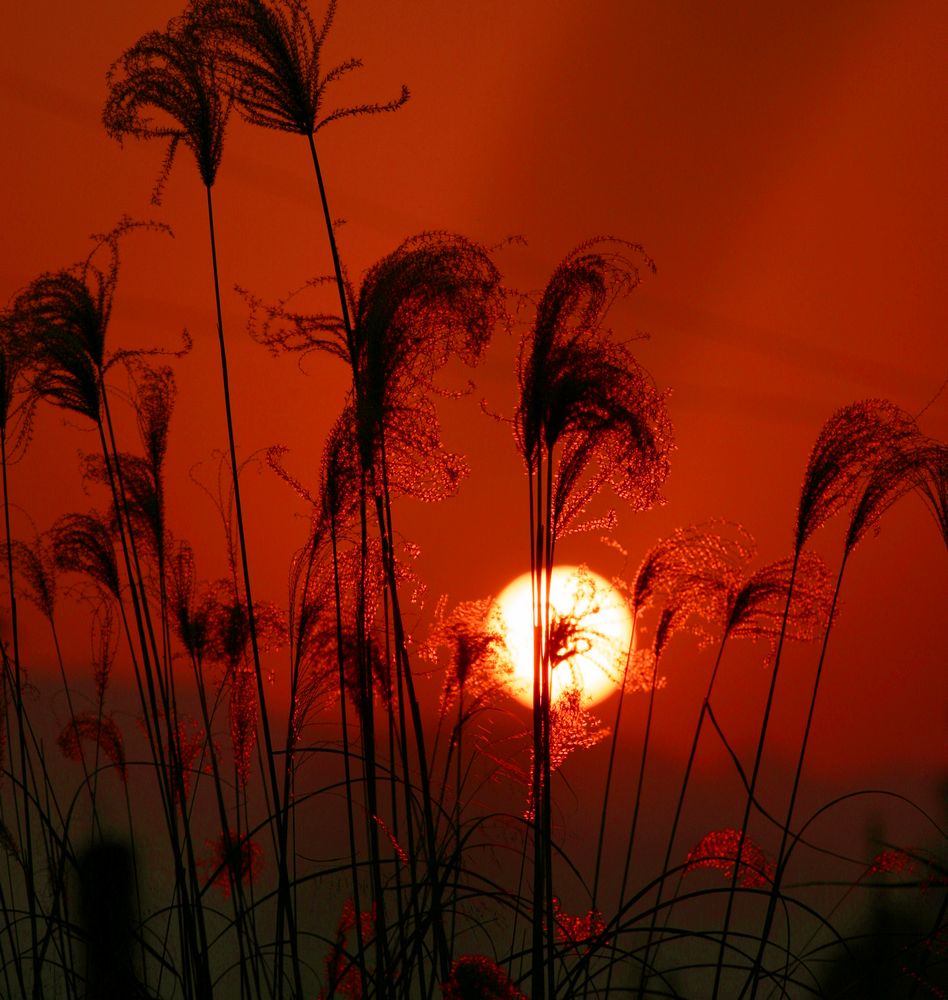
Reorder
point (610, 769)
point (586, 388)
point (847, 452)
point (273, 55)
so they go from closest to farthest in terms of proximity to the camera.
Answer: point (273, 55)
point (586, 388)
point (847, 452)
point (610, 769)

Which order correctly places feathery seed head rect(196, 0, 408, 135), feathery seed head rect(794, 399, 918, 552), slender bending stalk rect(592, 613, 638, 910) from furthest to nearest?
slender bending stalk rect(592, 613, 638, 910) → feathery seed head rect(794, 399, 918, 552) → feathery seed head rect(196, 0, 408, 135)

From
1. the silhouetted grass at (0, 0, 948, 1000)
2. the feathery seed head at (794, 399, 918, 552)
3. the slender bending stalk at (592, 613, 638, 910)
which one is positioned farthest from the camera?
the slender bending stalk at (592, 613, 638, 910)

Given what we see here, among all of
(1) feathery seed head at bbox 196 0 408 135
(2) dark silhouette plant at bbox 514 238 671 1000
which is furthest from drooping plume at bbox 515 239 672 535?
(1) feathery seed head at bbox 196 0 408 135

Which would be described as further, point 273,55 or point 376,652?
point 376,652

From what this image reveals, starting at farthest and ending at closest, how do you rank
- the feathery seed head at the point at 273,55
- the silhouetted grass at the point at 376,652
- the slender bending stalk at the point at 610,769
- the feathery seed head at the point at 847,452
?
the slender bending stalk at the point at 610,769, the feathery seed head at the point at 847,452, the silhouetted grass at the point at 376,652, the feathery seed head at the point at 273,55

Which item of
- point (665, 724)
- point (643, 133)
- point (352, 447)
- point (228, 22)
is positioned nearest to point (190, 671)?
point (352, 447)

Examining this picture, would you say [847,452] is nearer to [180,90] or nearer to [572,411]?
[572,411]

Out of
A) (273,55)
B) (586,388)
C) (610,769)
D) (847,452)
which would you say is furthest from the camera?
(610,769)

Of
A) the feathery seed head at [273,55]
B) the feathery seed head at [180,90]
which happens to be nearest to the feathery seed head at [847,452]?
the feathery seed head at [273,55]

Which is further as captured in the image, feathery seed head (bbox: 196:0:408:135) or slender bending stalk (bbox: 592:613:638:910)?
slender bending stalk (bbox: 592:613:638:910)

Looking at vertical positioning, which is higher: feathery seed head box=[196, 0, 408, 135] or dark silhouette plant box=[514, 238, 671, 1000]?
feathery seed head box=[196, 0, 408, 135]

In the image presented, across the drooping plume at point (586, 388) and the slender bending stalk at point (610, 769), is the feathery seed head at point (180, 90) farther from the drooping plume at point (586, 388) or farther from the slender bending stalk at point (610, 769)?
the slender bending stalk at point (610, 769)

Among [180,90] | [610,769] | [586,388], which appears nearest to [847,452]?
[586,388]

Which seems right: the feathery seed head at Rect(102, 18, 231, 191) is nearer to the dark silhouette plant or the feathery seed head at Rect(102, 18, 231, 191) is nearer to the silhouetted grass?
the silhouetted grass
